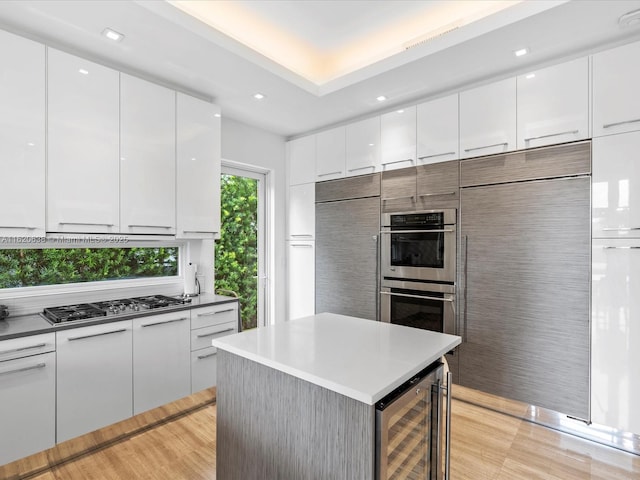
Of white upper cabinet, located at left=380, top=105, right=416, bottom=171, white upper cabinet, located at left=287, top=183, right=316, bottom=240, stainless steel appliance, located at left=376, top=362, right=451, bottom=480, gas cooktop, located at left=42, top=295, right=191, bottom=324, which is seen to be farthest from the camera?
white upper cabinet, located at left=287, top=183, right=316, bottom=240

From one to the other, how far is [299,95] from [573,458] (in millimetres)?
3291

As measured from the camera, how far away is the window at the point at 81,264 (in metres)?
2.46

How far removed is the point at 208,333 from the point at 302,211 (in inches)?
70.6

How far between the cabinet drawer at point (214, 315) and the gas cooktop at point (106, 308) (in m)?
0.15

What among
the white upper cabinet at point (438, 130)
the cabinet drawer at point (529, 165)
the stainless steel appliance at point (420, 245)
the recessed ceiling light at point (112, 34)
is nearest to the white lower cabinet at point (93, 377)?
the recessed ceiling light at point (112, 34)

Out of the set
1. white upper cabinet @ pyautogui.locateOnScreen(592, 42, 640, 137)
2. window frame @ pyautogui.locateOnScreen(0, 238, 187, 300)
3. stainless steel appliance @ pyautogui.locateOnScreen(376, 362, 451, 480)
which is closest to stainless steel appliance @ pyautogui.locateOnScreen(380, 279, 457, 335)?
stainless steel appliance @ pyautogui.locateOnScreen(376, 362, 451, 480)

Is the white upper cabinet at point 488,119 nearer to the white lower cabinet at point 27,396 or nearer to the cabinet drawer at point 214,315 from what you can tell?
the cabinet drawer at point 214,315

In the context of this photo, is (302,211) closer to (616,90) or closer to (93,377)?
(93,377)

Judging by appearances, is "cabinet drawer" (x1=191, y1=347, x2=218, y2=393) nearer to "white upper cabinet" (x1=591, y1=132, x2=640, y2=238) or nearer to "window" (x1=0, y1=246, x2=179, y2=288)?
"window" (x1=0, y1=246, x2=179, y2=288)

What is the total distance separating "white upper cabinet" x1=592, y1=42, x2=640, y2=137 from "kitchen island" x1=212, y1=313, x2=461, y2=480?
6.00 ft

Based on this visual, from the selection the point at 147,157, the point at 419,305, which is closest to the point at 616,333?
the point at 419,305

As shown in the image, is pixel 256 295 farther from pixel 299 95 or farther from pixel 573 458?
pixel 573 458

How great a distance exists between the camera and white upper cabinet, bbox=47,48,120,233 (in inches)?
88.8

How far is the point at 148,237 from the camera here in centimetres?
280
